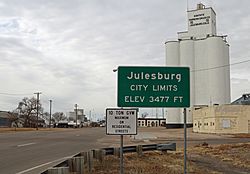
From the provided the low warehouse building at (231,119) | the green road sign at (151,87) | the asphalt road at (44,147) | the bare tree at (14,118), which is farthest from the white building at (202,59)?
the green road sign at (151,87)

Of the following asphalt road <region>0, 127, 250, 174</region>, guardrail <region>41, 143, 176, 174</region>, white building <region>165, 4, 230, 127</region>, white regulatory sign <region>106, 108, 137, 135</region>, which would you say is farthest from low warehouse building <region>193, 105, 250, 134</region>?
white regulatory sign <region>106, 108, 137, 135</region>

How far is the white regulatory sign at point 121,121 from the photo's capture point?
8867mm

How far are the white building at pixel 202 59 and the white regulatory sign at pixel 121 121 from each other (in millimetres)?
83511

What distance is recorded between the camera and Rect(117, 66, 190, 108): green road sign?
8.59 metres

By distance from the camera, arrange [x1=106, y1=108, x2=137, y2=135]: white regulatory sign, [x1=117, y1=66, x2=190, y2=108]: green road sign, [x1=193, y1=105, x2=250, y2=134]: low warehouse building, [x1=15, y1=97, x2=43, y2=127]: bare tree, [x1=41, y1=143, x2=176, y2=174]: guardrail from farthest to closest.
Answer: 1. [x1=15, y1=97, x2=43, y2=127]: bare tree
2. [x1=193, y1=105, x2=250, y2=134]: low warehouse building
3. [x1=41, y1=143, x2=176, y2=174]: guardrail
4. [x1=106, y1=108, x2=137, y2=135]: white regulatory sign
5. [x1=117, y1=66, x2=190, y2=108]: green road sign

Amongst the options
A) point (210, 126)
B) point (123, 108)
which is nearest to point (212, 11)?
point (210, 126)

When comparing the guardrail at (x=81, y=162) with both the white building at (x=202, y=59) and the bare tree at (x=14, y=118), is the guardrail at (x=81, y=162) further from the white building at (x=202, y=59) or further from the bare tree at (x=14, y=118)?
the bare tree at (x=14, y=118)

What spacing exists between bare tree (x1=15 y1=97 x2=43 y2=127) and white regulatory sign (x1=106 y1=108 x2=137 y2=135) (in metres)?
123

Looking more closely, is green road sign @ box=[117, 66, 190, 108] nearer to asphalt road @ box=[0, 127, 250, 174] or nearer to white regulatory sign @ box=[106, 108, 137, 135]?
white regulatory sign @ box=[106, 108, 137, 135]

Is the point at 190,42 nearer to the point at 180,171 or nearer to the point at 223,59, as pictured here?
the point at 223,59

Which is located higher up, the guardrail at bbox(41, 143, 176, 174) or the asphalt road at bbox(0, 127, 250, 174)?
the guardrail at bbox(41, 143, 176, 174)

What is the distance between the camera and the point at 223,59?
9462 cm

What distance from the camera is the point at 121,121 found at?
8906 millimetres

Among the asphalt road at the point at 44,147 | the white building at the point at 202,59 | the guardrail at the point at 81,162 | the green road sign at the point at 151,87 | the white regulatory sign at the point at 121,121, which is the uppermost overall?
the white building at the point at 202,59
